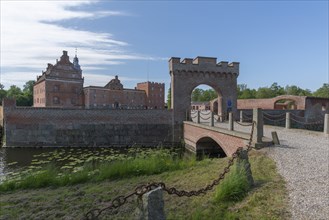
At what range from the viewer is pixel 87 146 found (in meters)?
20.2

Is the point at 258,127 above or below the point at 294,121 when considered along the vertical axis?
above

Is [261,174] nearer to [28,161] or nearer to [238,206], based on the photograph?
[238,206]

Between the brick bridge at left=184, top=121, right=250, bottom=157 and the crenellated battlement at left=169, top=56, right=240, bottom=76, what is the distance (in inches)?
193

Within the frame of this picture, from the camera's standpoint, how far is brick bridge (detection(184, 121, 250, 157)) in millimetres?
10248

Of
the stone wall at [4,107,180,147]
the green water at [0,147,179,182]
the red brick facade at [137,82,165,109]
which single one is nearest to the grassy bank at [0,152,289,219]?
the green water at [0,147,179,182]

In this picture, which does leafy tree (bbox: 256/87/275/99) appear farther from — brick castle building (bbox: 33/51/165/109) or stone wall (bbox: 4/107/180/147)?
stone wall (bbox: 4/107/180/147)

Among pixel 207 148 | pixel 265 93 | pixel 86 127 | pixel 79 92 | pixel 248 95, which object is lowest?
pixel 207 148

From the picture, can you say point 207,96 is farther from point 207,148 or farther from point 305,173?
point 305,173

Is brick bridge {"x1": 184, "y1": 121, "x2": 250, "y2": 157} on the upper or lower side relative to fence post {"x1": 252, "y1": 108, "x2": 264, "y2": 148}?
lower

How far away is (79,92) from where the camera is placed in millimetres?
47062

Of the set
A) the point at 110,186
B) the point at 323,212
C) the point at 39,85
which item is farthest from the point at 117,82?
the point at 323,212

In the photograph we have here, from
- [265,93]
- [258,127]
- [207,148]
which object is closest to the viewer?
[258,127]

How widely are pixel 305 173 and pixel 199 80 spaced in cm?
1679

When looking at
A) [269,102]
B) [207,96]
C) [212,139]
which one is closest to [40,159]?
[212,139]
